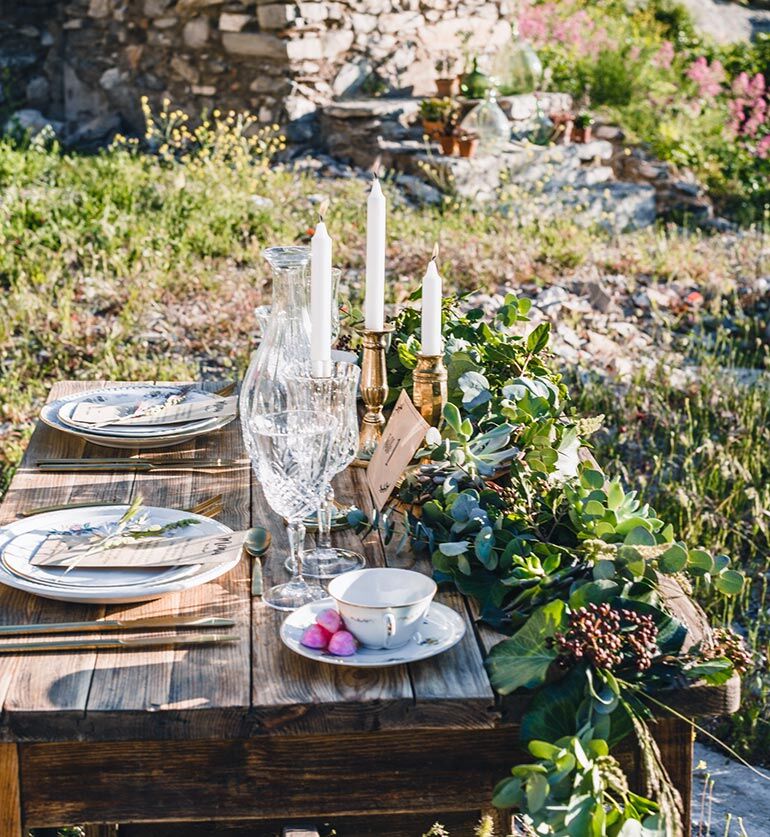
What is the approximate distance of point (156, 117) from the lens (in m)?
8.76

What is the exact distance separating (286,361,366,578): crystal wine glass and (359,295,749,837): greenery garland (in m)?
0.10

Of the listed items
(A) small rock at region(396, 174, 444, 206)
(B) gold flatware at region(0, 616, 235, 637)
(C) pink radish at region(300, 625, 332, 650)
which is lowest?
(A) small rock at region(396, 174, 444, 206)

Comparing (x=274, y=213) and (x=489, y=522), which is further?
(x=274, y=213)

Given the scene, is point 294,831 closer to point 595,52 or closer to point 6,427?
point 6,427

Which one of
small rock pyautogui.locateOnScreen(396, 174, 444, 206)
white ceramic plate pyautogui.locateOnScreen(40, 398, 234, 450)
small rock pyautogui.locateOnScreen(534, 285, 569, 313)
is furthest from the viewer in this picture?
small rock pyautogui.locateOnScreen(396, 174, 444, 206)

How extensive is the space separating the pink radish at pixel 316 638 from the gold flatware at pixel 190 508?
471mm

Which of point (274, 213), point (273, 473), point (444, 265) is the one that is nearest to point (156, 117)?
point (274, 213)

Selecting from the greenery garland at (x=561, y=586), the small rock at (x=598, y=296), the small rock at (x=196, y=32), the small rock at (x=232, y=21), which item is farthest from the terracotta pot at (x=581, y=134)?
the greenery garland at (x=561, y=586)

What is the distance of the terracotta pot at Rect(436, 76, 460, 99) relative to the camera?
8.23 metres

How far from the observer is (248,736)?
4.61 feet

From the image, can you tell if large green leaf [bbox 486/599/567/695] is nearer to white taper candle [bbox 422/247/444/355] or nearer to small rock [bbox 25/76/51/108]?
white taper candle [bbox 422/247/444/355]

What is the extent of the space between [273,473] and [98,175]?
17.4 feet

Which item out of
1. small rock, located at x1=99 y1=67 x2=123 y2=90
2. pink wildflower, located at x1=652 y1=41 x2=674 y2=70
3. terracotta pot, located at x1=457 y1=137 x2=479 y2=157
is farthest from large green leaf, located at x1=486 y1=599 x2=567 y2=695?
pink wildflower, located at x1=652 y1=41 x2=674 y2=70

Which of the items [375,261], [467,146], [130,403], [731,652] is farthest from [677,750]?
[467,146]
